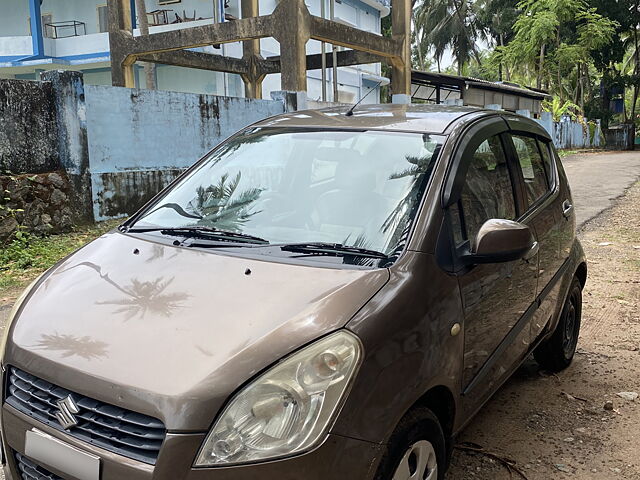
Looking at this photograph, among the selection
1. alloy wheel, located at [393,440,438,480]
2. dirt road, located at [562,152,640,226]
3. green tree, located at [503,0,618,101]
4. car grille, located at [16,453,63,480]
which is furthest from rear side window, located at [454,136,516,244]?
green tree, located at [503,0,618,101]

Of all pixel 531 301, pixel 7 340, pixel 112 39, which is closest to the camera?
pixel 7 340

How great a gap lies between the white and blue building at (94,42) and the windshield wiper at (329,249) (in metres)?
16.0

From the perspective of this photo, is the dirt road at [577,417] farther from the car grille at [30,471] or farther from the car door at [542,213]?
the car grille at [30,471]

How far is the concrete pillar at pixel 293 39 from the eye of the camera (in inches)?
403

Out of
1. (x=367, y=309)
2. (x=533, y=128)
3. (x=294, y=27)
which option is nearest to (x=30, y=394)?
(x=367, y=309)

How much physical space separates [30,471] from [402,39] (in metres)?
12.6

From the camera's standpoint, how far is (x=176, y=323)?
1.91 m

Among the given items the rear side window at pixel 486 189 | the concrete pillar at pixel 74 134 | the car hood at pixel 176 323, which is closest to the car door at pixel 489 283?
the rear side window at pixel 486 189

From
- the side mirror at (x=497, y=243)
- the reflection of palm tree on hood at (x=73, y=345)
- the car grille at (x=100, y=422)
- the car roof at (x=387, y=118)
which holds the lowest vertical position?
the car grille at (x=100, y=422)

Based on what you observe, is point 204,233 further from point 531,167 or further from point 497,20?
point 497,20

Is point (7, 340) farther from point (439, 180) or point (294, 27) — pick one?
point (294, 27)

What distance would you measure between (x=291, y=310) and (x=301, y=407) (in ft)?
1.07

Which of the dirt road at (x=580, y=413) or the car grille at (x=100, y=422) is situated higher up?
the car grille at (x=100, y=422)

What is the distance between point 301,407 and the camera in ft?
5.69
